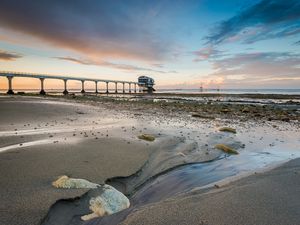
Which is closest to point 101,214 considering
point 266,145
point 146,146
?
point 146,146

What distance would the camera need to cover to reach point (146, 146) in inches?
282

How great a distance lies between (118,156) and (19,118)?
8498mm

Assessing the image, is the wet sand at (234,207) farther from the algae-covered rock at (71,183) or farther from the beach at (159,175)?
the algae-covered rock at (71,183)

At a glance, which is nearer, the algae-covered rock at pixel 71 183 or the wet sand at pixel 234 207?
the wet sand at pixel 234 207

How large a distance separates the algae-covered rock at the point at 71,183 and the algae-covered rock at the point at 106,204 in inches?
13.4

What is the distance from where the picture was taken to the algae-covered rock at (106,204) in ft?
10.6

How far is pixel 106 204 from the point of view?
Answer: 343cm

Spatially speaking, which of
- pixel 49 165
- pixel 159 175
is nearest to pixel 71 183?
pixel 49 165

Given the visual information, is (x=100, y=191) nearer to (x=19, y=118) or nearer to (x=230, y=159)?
(x=230, y=159)

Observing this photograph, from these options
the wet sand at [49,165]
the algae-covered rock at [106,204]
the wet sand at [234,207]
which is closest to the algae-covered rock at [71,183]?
the wet sand at [49,165]

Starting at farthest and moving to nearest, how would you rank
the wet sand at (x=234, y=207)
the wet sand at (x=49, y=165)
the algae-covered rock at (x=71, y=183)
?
the algae-covered rock at (x=71, y=183), the wet sand at (x=49, y=165), the wet sand at (x=234, y=207)

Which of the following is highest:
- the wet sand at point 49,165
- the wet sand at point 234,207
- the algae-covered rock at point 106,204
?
the wet sand at point 234,207

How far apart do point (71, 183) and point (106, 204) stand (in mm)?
891

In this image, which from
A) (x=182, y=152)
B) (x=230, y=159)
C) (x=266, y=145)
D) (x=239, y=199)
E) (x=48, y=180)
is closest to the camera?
(x=239, y=199)
